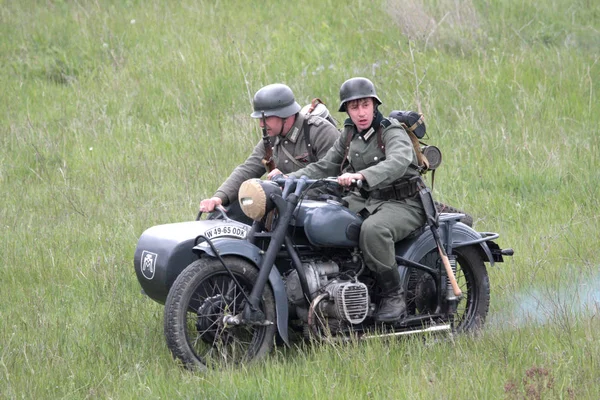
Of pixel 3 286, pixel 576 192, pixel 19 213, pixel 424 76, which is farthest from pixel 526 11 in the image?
pixel 3 286

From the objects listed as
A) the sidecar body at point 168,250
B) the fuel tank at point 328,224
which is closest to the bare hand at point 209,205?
the sidecar body at point 168,250

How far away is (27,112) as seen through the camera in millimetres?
12172

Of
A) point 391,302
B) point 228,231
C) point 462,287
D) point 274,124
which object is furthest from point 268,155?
point 462,287

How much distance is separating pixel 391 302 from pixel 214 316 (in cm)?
120

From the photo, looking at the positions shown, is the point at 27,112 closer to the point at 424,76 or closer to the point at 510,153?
the point at 424,76

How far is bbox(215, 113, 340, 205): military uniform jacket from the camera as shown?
7.17 meters

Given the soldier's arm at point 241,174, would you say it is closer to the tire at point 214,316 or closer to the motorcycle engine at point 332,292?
the motorcycle engine at point 332,292

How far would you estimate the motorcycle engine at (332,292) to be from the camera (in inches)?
237

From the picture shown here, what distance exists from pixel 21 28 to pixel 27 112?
2352mm

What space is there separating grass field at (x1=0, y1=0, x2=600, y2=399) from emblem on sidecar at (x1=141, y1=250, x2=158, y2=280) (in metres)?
0.53

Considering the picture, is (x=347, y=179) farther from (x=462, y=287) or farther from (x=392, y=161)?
(x=462, y=287)

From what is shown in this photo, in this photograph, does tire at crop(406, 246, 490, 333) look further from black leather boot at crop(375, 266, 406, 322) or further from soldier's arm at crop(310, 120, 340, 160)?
soldier's arm at crop(310, 120, 340, 160)

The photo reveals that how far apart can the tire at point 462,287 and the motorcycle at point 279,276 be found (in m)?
0.01

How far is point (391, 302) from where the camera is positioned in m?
6.28
